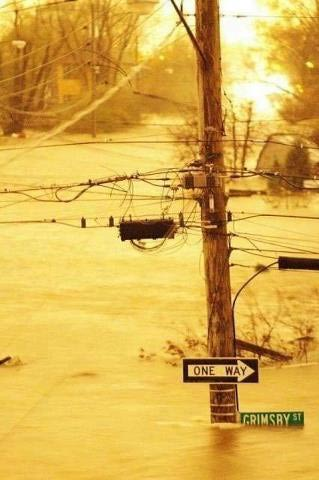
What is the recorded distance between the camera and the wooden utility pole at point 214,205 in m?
14.4

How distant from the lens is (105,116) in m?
53.0

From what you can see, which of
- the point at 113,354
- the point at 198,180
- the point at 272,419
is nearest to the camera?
the point at 198,180

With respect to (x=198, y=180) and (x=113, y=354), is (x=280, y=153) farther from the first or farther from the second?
(x=198, y=180)

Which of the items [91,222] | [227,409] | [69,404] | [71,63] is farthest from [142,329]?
[71,63]

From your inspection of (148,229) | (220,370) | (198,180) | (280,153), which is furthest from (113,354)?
(280,153)

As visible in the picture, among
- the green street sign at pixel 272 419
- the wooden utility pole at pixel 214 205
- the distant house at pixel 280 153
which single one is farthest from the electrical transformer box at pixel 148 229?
the distant house at pixel 280 153

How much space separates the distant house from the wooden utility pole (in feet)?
85.4

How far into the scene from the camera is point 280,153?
42.5 metres

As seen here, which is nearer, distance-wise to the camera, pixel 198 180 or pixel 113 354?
pixel 198 180

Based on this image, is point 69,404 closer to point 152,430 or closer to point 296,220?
point 152,430

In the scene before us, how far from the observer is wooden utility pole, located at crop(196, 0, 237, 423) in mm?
14391

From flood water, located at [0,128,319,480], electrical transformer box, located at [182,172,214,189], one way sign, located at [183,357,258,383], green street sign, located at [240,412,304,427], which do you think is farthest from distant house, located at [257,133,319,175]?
one way sign, located at [183,357,258,383]

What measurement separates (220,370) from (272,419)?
1277 mm

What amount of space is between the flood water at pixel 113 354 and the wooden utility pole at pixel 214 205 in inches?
43.0
